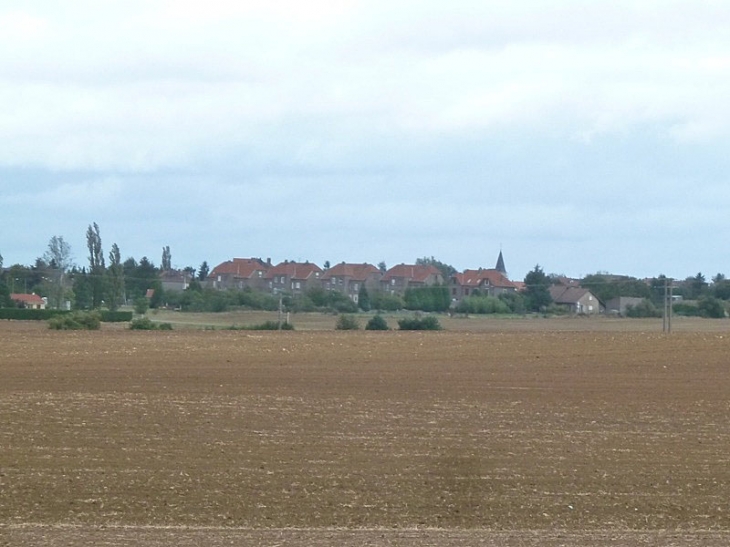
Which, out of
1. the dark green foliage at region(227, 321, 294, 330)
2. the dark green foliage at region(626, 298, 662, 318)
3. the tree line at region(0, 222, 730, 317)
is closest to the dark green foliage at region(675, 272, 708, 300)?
the tree line at region(0, 222, 730, 317)

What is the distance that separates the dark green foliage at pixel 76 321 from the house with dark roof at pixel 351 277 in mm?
40923

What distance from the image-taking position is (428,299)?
67.8m

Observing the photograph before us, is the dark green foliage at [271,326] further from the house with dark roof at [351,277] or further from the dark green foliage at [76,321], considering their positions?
the house with dark roof at [351,277]

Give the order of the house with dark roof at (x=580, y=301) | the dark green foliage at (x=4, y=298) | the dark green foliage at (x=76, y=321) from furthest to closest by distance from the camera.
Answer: the house with dark roof at (x=580, y=301) < the dark green foliage at (x=4, y=298) < the dark green foliage at (x=76, y=321)

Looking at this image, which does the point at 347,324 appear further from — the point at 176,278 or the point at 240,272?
the point at 176,278

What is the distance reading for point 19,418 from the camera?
870 inches

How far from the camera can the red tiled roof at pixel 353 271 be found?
317ft

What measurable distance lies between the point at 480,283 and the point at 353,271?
15.7 metres

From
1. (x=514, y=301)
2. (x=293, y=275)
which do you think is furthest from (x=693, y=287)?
(x=293, y=275)

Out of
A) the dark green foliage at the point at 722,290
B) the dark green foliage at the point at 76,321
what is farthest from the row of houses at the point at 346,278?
the dark green foliage at the point at 76,321

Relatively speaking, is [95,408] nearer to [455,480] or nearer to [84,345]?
[455,480]

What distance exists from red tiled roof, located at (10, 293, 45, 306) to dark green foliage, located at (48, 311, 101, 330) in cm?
2189

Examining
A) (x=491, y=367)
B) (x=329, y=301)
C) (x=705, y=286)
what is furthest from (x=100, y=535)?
(x=705, y=286)

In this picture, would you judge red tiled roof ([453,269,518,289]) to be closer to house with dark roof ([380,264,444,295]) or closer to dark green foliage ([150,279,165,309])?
house with dark roof ([380,264,444,295])
